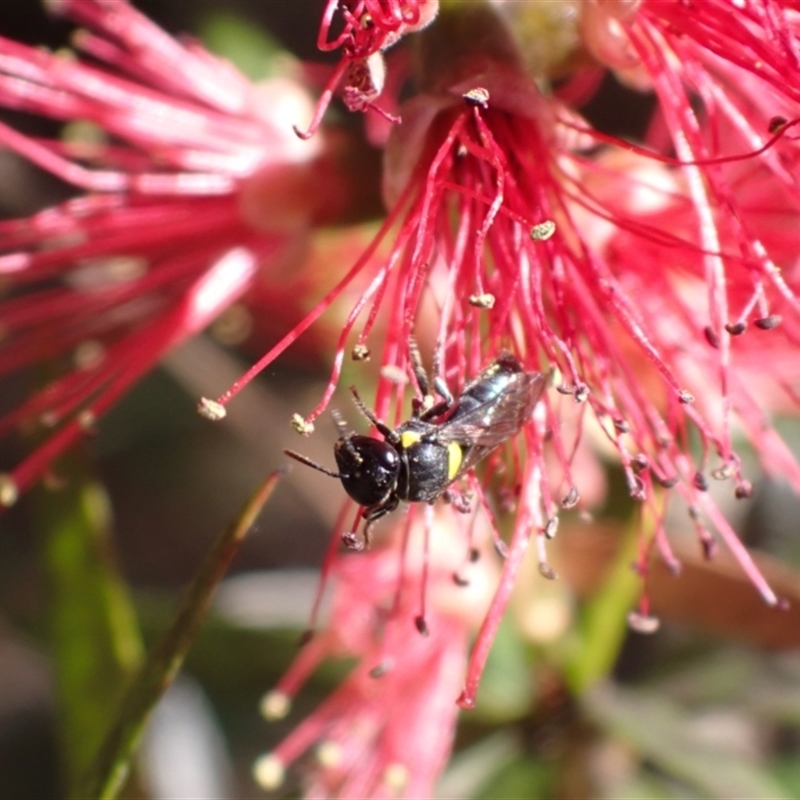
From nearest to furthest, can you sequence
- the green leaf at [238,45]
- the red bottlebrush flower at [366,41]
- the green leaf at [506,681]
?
the red bottlebrush flower at [366,41]
the green leaf at [506,681]
the green leaf at [238,45]

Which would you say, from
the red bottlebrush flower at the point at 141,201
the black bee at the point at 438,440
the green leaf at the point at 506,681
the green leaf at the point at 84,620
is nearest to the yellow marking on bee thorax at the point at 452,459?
the black bee at the point at 438,440

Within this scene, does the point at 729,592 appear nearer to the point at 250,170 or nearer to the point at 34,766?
the point at 250,170

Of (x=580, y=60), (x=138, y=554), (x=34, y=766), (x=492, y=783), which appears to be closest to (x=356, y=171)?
(x=580, y=60)

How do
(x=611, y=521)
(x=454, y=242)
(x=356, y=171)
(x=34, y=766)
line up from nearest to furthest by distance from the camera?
(x=454, y=242) < (x=356, y=171) < (x=611, y=521) < (x=34, y=766)

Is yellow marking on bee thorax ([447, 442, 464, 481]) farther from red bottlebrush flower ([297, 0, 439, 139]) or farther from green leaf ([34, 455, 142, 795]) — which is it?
green leaf ([34, 455, 142, 795])

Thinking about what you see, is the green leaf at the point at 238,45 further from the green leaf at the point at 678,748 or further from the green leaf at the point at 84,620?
the green leaf at the point at 678,748

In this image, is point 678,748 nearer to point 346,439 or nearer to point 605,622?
point 605,622
